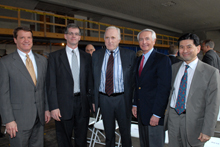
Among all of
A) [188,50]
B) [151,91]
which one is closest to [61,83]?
[151,91]

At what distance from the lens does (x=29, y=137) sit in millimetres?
1849

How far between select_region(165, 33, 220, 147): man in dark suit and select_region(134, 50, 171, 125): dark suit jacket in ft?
0.28

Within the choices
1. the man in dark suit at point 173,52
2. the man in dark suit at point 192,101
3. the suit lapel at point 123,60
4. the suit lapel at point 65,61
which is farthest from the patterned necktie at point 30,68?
the man in dark suit at point 173,52

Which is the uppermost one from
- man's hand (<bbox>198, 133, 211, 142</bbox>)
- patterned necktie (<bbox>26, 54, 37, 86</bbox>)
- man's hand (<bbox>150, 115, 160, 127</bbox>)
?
patterned necktie (<bbox>26, 54, 37, 86</bbox>)

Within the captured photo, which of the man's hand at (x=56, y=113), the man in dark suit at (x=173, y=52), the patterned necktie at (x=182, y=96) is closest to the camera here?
the patterned necktie at (x=182, y=96)

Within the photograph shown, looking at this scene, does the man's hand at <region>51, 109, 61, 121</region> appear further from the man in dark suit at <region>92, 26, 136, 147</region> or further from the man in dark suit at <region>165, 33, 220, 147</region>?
the man in dark suit at <region>165, 33, 220, 147</region>

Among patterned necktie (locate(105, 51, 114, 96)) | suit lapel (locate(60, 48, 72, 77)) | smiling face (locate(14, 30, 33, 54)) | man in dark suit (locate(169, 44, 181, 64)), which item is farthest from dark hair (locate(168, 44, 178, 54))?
smiling face (locate(14, 30, 33, 54))

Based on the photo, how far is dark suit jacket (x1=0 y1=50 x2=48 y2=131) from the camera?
1.67 meters

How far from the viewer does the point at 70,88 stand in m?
1.98

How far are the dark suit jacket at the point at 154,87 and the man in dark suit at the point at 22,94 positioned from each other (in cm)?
126

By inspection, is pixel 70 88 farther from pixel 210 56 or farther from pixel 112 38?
pixel 210 56

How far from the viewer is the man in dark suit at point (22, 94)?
169 centimetres

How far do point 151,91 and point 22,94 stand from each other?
1502mm

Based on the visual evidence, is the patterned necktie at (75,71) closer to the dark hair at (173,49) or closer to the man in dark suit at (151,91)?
the man in dark suit at (151,91)
